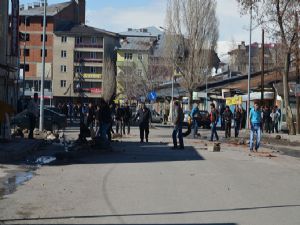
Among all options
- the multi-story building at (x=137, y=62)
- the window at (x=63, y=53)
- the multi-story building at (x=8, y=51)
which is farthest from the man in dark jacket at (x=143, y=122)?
the window at (x=63, y=53)

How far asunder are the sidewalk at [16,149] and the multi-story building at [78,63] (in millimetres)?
89193

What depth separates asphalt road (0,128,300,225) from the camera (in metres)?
9.20

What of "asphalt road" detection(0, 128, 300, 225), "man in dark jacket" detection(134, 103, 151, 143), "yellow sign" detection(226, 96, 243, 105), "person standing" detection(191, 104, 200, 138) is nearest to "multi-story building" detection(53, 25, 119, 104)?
"yellow sign" detection(226, 96, 243, 105)

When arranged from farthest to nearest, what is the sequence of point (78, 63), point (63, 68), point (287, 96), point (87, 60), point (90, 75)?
point (87, 60) → point (78, 63) → point (90, 75) → point (63, 68) → point (287, 96)

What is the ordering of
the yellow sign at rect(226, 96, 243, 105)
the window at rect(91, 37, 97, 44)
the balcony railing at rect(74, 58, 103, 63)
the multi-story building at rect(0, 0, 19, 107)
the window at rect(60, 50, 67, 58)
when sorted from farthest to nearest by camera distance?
the window at rect(91, 37, 97, 44)
the balcony railing at rect(74, 58, 103, 63)
the window at rect(60, 50, 67, 58)
the yellow sign at rect(226, 96, 243, 105)
the multi-story building at rect(0, 0, 19, 107)

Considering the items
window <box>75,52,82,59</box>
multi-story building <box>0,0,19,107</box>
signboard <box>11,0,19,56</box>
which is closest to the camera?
multi-story building <box>0,0,19,107</box>

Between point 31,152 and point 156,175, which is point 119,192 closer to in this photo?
point 156,175

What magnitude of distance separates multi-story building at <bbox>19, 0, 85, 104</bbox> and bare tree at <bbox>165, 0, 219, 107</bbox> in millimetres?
37890

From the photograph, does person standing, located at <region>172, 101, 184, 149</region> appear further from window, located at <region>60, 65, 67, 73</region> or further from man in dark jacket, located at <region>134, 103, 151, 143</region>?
window, located at <region>60, 65, 67, 73</region>

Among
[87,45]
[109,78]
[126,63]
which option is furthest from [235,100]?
[87,45]

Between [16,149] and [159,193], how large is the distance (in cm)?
911

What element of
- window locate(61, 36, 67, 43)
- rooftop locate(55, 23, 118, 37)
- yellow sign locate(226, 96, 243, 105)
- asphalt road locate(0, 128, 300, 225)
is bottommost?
asphalt road locate(0, 128, 300, 225)

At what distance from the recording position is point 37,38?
358 feet

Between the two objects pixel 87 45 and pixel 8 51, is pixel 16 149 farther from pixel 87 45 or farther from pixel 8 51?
pixel 87 45
